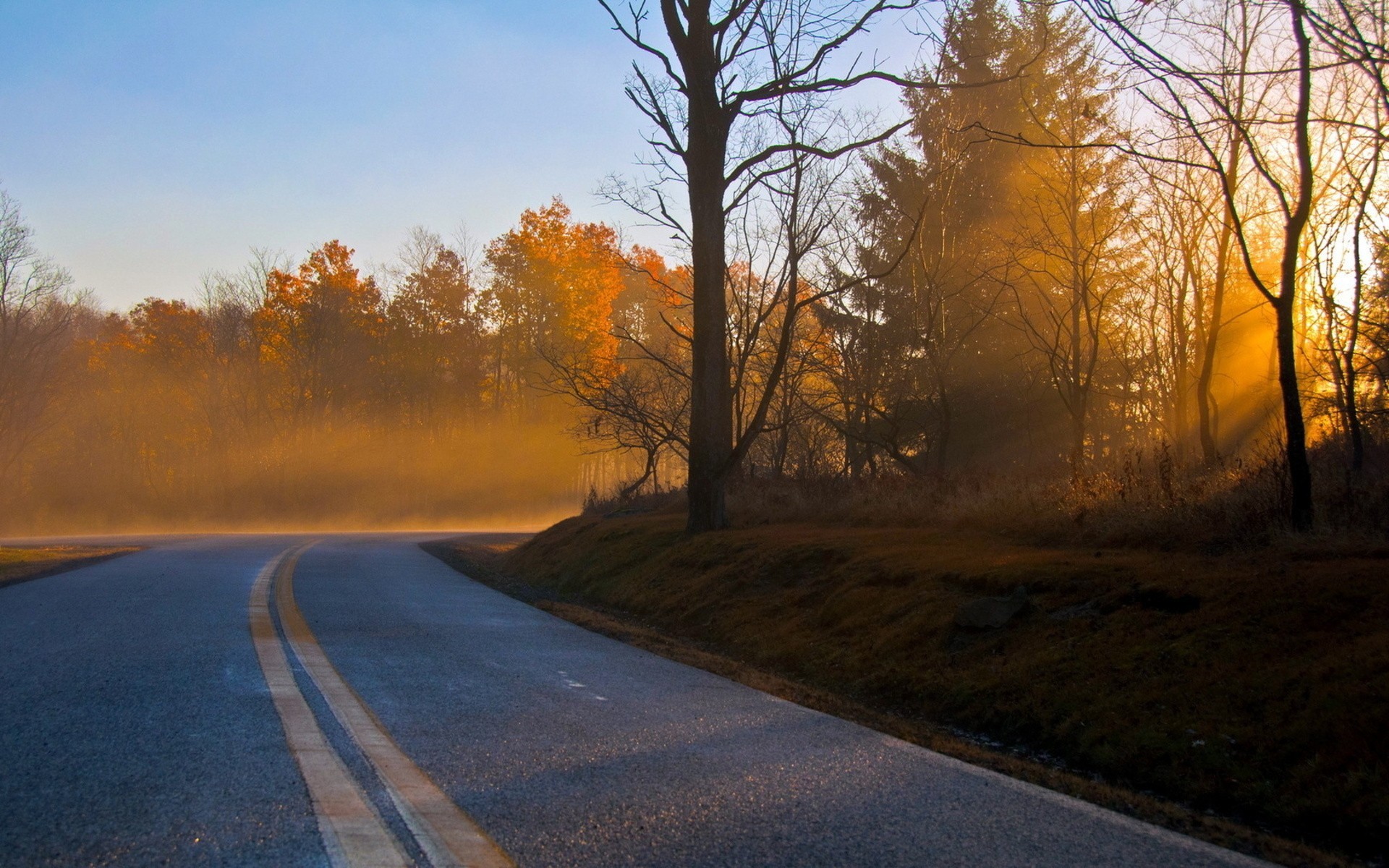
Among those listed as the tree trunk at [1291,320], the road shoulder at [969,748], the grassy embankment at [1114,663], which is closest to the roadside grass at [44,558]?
the road shoulder at [969,748]

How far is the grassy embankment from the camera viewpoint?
14.8ft

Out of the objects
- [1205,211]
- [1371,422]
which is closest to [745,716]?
[1371,422]

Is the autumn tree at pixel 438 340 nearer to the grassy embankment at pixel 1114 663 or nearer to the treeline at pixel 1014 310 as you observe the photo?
the treeline at pixel 1014 310

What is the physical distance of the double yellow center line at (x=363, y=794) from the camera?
3006 millimetres

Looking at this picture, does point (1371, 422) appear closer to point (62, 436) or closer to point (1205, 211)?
point (1205, 211)

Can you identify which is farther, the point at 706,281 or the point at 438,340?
the point at 438,340

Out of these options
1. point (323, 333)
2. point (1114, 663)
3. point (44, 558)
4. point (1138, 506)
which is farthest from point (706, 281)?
point (323, 333)

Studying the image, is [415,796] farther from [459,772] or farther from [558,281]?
[558,281]

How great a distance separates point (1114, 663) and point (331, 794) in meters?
4.89

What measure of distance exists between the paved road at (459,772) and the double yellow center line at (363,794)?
13 millimetres

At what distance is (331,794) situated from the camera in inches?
140

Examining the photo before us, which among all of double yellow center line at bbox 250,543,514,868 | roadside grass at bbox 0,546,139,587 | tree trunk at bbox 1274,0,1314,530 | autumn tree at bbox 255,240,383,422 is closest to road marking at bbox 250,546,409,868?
double yellow center line at bbox 250,543,514,868

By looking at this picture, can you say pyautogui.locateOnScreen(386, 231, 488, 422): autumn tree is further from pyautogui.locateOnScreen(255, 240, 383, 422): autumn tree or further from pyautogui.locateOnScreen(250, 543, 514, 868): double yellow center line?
pyautogui.locateOnScreen(250, 543, 514, 868): double yellow center line

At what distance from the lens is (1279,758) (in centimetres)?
471
